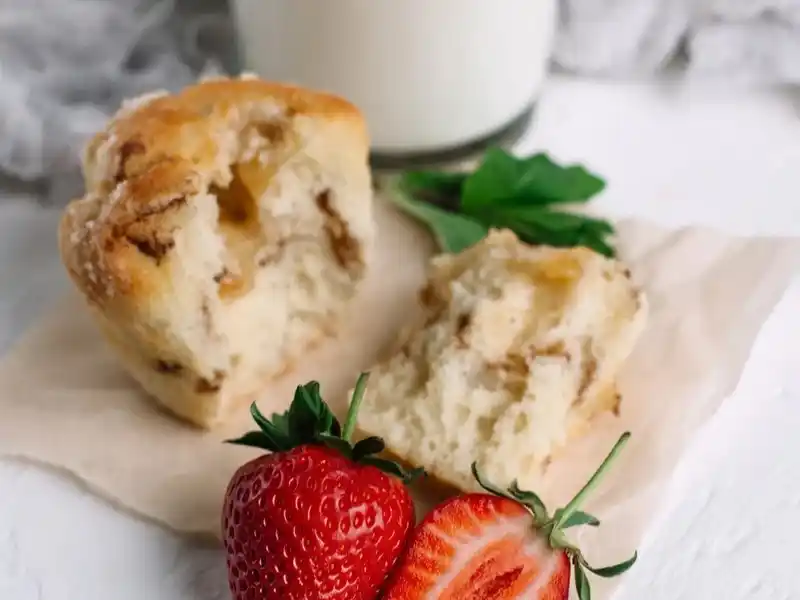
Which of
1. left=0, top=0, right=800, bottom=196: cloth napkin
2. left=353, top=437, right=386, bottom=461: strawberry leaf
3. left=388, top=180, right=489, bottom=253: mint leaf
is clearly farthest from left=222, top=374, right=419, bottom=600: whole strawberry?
left=0, top=0, right=800, bottom=196: cloth napkin

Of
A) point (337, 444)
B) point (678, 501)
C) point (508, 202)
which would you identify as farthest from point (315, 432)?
point (508, 202)

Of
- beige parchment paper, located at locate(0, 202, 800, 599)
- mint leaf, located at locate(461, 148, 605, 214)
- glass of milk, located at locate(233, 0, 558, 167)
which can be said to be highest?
glass of milk, located at locate(233, 0, 558, 167)

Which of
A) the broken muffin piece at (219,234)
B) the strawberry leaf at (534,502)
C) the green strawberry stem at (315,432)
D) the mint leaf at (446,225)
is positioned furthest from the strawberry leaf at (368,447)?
the mint leaf at (446,225)

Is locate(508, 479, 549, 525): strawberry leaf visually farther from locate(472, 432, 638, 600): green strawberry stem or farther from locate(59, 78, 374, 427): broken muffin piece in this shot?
locate(59, 78, 374, 427): broken muffin piece

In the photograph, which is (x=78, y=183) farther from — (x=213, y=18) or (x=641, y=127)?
(x=641, y=127)

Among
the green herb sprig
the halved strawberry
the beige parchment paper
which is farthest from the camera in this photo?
the green herb sprig

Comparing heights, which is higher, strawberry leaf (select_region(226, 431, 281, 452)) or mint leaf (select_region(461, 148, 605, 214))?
mint leaf (select_region(461, 148, 605, 214))

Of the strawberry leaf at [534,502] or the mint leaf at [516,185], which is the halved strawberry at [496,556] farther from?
the mint leaf at [516,185]

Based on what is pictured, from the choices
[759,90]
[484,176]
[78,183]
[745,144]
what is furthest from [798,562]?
[78,183]
